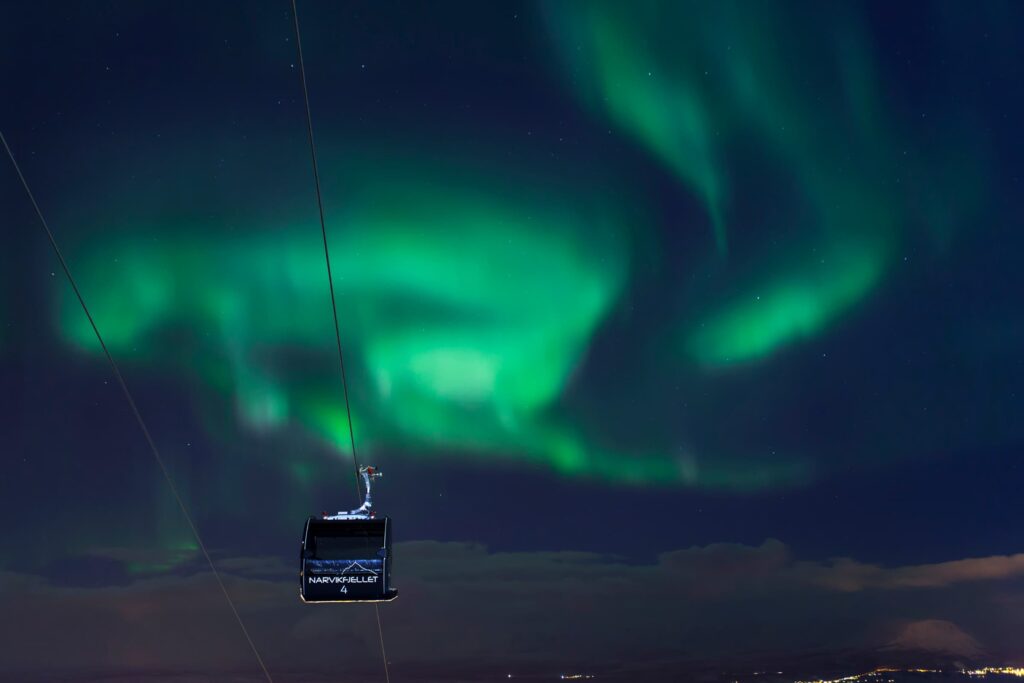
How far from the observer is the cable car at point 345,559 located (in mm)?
26234

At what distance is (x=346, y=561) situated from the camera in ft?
86.9

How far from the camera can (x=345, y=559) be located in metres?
26.5

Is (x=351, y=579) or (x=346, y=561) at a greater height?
(x=346, y=561)

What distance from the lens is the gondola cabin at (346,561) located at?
86.1 feet

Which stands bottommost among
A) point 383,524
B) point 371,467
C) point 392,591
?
point 392,591

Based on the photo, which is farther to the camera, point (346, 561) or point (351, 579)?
point (346, 561)

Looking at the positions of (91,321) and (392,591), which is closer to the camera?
(91,321)

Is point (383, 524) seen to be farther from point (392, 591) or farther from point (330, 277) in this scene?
point (330, 277)

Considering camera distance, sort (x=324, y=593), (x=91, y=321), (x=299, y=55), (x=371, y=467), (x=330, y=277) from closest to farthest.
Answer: (x=299, y=55) < (x=91, y=321) < (x=330, y=277) < (x=324, y=593) < (x=371, y=467)

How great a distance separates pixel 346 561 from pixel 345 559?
6 cm

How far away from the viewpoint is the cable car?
26.2m

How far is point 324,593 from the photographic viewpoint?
86.1 feet

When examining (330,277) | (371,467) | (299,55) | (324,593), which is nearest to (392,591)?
(324,593)

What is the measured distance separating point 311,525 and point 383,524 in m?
1.90
